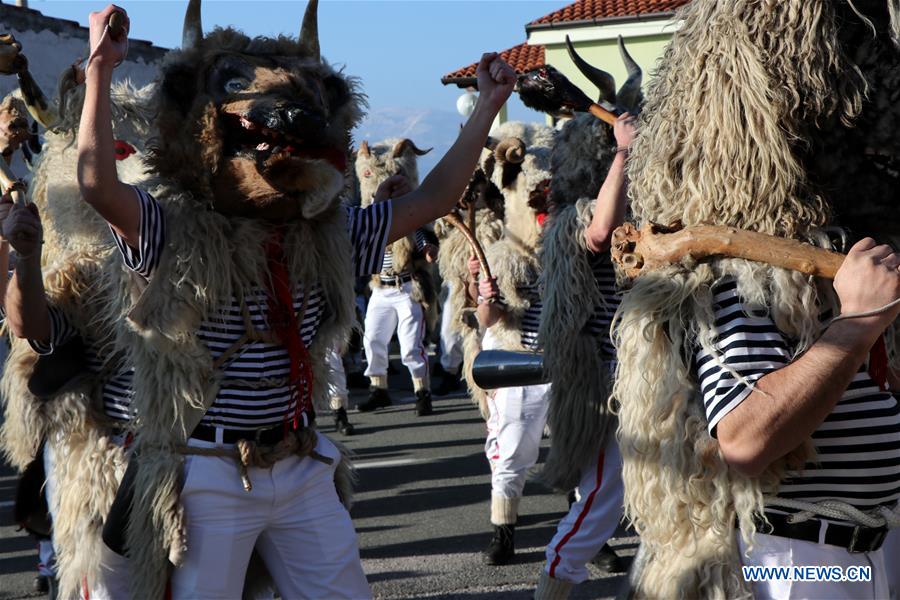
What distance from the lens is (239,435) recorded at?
9.55 feet

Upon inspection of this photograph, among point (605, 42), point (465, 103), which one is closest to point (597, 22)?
point (605, 42)

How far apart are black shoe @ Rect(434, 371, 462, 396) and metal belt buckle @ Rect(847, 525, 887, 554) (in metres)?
9.40

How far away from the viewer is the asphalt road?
5.33 meters

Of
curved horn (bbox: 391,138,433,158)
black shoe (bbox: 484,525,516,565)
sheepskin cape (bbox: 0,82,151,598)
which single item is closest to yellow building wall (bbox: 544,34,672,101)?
curved horn (bbox: 391,138,433,158)

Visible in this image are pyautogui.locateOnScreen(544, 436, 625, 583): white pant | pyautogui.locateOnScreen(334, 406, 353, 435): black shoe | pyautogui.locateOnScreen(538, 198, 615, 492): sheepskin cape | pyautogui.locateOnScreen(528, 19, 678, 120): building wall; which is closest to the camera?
pyautogui.locateOnScreen(544, 436, 625, 583): white pant

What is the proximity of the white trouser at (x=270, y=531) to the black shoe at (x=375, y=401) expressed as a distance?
24.4 ft

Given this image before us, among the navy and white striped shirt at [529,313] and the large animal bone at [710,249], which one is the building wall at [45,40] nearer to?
the navy and white striped shirt at [529,313]

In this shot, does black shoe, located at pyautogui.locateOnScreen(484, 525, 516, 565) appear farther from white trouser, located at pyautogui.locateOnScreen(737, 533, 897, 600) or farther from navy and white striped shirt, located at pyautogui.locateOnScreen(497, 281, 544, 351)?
white trouser, located at pyautogui.locateOnScreen(737, 533, 897, 600)

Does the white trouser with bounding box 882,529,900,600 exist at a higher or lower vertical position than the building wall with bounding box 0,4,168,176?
lower

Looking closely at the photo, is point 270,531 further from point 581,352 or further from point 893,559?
point 581,352

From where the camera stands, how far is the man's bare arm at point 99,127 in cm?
256

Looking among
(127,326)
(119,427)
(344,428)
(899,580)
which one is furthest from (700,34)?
(344,428)

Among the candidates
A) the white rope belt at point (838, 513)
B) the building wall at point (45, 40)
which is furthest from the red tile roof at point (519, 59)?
the white rope belt at point (838, 513)

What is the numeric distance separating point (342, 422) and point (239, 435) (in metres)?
6.40
